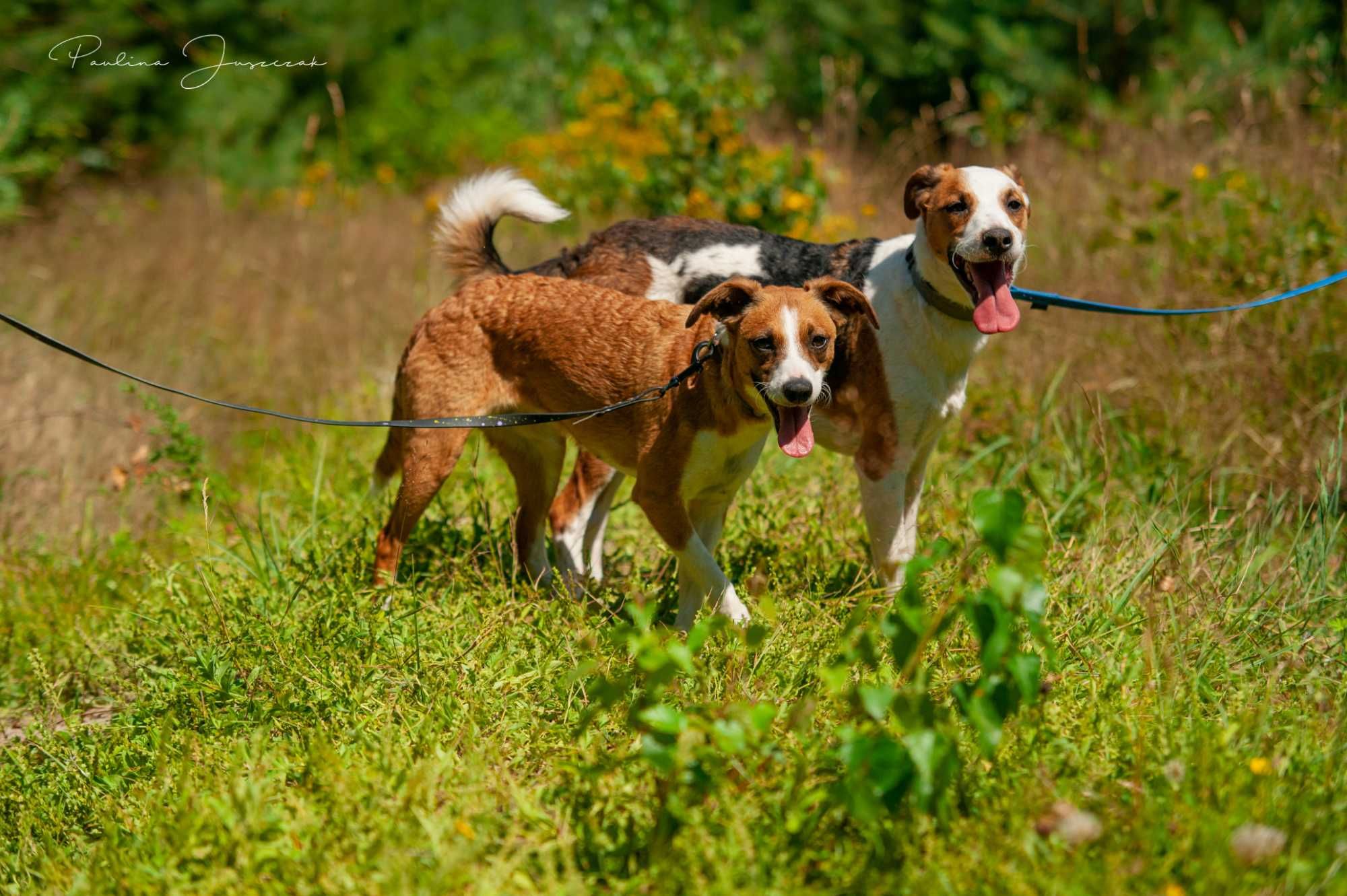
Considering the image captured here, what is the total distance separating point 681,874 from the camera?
2.61 meters

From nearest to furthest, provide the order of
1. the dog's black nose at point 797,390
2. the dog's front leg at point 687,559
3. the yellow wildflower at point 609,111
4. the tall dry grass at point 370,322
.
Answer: the dog's black nose at point 797,390 < the dog's front leg at point 687,559 < the tall dry grass at point 370,322 < the yellow wildflower at point 609,111

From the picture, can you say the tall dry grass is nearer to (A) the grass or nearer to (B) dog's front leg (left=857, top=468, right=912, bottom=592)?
(A) the grass

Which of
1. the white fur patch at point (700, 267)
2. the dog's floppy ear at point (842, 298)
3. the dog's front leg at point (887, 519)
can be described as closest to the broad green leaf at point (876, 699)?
the dog's floppy ear at point (842, 298)

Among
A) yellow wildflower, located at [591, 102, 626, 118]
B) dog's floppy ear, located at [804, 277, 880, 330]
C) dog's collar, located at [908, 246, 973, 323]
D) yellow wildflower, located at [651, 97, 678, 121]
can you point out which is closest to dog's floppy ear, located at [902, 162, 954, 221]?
dog's collar, located at [908, 246, 973, 323]

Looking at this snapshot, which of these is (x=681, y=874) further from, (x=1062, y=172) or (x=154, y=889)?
(x=1062, y=172)

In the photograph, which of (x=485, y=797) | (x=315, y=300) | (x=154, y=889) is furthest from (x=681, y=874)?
(x=315, y=300)

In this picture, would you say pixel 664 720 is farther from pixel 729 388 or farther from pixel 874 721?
pixel 729 388

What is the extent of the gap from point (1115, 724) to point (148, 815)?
260cm

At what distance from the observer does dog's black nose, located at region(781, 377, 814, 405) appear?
3.61 meters

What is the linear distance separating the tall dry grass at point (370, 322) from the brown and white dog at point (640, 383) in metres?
1.51

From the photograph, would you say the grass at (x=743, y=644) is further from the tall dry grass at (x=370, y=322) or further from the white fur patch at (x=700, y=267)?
the white fur patch at (x=700, y=267)

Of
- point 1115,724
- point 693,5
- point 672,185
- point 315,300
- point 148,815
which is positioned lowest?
point 148,815

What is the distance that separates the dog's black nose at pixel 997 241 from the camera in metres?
4.05

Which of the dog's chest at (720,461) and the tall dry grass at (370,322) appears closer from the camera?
the dog's chest at (720,461)
